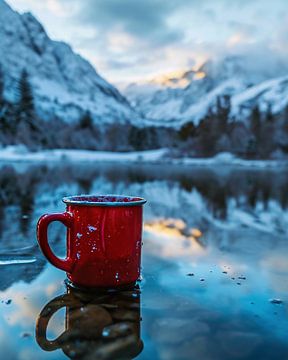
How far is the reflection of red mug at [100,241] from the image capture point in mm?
3104

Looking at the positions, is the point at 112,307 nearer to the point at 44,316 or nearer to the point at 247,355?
the point at 44,316

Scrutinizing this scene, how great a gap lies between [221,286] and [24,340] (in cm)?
154

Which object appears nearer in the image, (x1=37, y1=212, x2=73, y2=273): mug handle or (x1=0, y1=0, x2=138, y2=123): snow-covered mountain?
(x1=37, y1=212, x2=73, y2=273): mug handle

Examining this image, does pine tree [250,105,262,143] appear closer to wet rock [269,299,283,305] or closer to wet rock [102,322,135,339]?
wet rock [269,299,283,305]

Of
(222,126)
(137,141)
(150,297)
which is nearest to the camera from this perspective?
(150,297)

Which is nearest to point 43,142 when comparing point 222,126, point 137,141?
point 137,141

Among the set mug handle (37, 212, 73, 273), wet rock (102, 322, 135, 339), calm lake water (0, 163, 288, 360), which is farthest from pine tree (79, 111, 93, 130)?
wet rock (102, 322, 135, 339)

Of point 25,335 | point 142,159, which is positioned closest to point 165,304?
point 25,335

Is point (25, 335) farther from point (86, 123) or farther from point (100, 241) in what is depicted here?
point (86, 123)

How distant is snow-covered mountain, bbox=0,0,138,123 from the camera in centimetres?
10056

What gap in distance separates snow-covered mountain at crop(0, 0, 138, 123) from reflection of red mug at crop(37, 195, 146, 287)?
8802 cm

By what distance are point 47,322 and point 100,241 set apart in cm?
68

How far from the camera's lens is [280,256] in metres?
4.37

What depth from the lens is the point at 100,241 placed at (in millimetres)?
3104
